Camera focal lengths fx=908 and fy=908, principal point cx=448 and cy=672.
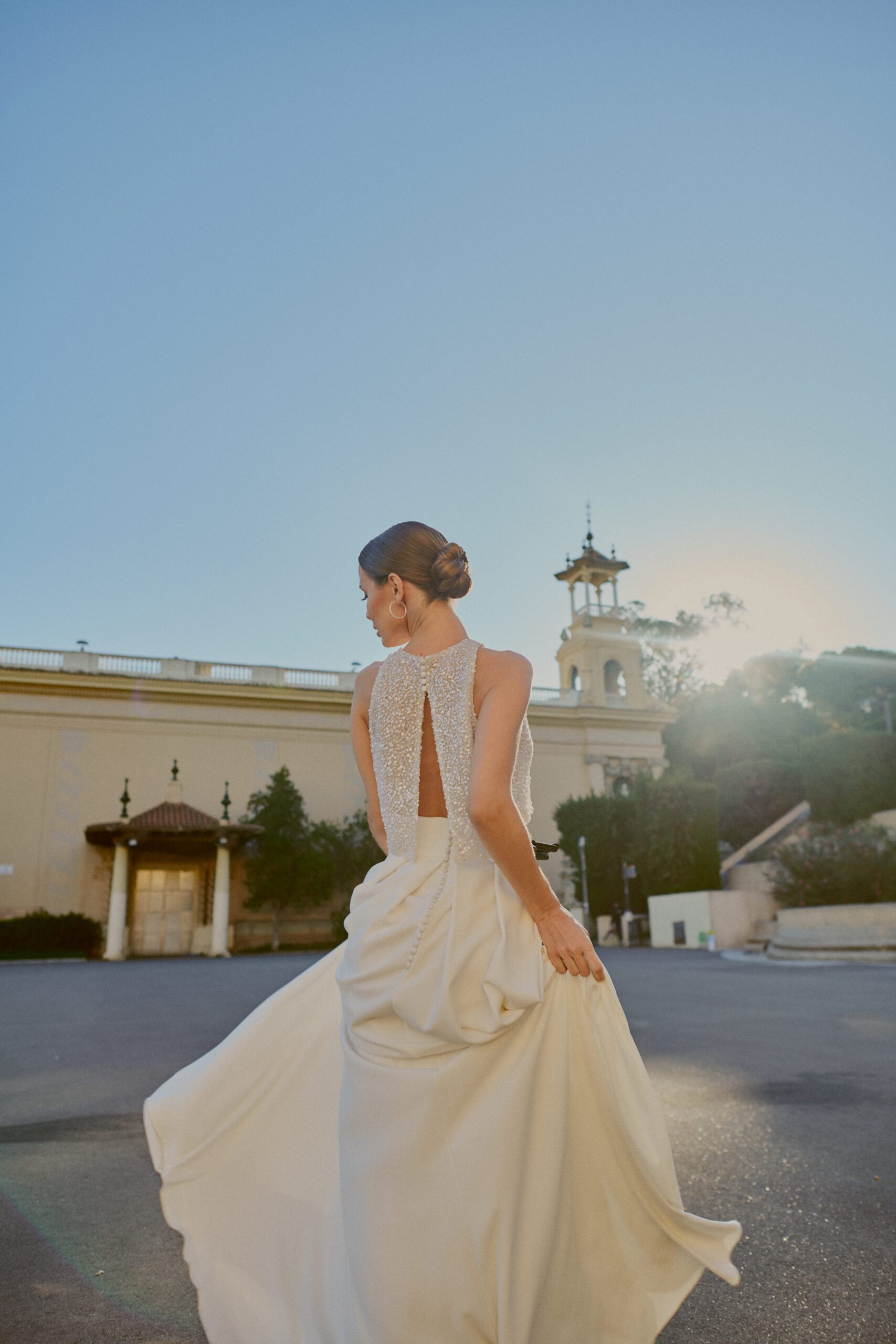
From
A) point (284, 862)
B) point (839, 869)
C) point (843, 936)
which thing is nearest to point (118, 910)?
point (284, 862)

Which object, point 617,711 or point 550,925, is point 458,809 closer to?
point 550,925

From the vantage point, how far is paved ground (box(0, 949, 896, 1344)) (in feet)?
7.60

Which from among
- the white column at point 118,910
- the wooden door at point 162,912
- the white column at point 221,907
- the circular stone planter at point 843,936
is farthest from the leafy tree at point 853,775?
the white column at point 118,910

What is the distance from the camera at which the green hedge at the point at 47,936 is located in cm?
2756

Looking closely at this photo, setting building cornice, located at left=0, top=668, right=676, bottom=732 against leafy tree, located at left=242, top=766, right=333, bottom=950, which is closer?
leafy tree, located at left=242, top=766, right=333, bottom=950

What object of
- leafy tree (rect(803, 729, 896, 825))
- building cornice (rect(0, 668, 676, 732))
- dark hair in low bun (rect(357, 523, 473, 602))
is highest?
building cornice (rect(0, 668, 676, 732))

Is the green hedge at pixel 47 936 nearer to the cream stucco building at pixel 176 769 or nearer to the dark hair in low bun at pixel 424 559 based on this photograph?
the cream stucco building at pixel 176 769

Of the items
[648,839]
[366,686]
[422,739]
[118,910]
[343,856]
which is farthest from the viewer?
[343,856]

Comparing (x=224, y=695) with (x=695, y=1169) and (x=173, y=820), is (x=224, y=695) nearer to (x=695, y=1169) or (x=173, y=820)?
(x=173, y=820)

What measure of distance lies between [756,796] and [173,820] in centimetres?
2584

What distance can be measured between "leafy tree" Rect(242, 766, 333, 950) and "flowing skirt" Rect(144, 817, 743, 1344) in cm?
2991

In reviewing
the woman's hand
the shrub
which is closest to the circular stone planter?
the shrub

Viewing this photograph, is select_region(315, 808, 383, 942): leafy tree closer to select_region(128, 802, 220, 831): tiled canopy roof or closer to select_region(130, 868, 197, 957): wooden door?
select_region(128, 802, 220, 831): tiled canopy roof

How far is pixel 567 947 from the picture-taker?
1.81m
